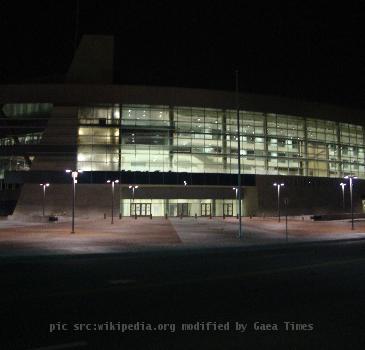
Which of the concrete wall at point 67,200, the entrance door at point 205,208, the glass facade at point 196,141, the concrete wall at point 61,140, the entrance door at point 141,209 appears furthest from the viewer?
the entrance door at point 205,208

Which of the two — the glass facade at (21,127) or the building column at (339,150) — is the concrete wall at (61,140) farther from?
the building column at (339,150)

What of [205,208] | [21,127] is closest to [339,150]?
[205,208]

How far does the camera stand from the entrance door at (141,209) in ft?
224

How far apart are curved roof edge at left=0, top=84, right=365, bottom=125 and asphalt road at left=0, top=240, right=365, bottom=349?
50.1m

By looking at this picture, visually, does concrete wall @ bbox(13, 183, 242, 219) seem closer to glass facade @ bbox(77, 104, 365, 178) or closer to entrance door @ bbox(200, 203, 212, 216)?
glass facade @ bbox(77, 104, 365, 178)

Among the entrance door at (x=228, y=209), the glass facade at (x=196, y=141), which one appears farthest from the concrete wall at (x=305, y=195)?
the entrance door at (x=228, y=209)

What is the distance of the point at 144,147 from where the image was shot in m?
66.4

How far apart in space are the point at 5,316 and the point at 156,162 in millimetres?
58316

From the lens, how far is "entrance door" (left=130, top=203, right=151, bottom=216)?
6812cm

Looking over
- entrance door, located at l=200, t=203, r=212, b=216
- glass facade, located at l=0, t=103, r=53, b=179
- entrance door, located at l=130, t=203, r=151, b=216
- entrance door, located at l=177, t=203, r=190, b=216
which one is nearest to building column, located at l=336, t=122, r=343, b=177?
entrance door, located at l=200, t=203, r=212, b=216

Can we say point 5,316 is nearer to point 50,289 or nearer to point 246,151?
point 50,289

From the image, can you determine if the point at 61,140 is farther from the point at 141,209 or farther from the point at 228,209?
the point at 228,209

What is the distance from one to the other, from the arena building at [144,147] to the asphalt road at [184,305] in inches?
1905

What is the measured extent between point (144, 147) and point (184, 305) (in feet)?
188
